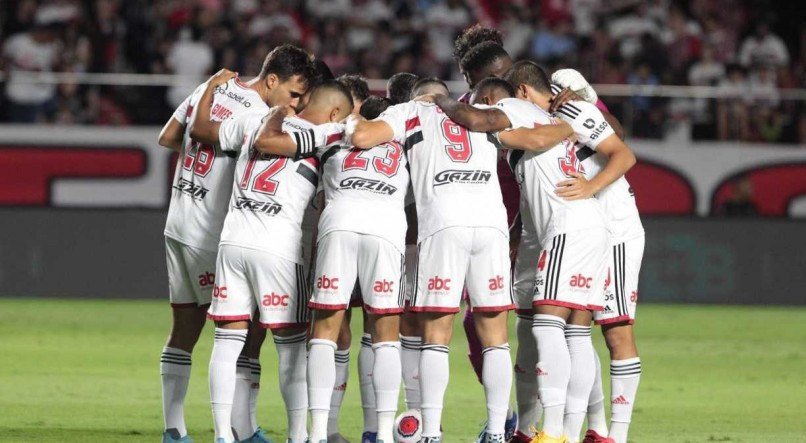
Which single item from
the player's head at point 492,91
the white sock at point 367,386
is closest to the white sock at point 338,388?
the white sock at point 367,386

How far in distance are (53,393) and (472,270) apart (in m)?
3.94

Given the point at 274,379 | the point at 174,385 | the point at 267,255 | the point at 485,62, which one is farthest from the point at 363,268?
the point at 274,379

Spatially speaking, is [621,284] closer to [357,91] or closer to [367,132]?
[367,132]

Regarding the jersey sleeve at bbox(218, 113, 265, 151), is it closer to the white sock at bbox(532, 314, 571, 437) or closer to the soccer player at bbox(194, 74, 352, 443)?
the soccer player at bbox(194, 74, 352, 443)

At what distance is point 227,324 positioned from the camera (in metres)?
7.26

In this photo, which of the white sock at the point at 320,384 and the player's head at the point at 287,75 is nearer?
the white sock at the point at 320,384

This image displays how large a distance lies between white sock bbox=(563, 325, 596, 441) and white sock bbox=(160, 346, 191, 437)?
223 cm

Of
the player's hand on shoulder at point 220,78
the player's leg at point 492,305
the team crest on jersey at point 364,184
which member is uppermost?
the player's hand on shoulder at point 220,78

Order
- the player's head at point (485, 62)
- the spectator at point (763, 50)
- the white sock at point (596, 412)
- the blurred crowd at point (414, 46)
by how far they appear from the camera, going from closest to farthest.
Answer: the white sock at point (596, 412)
the player's head at point (485, 62)
the blurred crowd at point (414, 46)
the spectator at point (763, 50)

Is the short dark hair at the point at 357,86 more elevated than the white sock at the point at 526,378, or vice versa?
the short dark hair at the point at 357,86

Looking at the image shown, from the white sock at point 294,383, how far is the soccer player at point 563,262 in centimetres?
132

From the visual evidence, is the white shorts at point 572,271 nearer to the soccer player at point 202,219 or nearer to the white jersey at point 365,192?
the white jersey at point 365,192

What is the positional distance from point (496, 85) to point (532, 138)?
19.3 inches

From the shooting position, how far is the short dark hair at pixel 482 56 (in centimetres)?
844
